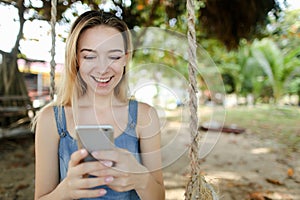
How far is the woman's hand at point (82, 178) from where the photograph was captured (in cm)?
43

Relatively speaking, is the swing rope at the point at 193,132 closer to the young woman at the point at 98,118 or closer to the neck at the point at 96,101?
the young woman at the point at 98,118

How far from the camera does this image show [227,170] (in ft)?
5.43

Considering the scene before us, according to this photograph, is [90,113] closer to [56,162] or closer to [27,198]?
[56,162]

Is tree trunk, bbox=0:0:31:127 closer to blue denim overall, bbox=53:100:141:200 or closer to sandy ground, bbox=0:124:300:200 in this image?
sandy ground, bbox=0:124:300:200

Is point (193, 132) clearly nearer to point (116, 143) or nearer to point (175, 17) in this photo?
point (116, 143)

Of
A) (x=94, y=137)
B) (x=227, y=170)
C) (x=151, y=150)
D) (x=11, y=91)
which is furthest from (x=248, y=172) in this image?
(x=11, y=91)

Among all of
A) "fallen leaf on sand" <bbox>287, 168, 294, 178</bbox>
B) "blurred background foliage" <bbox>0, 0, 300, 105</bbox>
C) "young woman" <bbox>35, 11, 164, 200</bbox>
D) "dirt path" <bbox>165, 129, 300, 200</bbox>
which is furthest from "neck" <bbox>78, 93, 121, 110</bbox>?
"fallen leaf on sand" <bbox>287, 168, 294, 178</bbox>

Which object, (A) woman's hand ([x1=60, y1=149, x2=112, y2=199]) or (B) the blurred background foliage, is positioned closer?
(A) woman's hand ([x1=60, y1=149, x2=112, y2=199])

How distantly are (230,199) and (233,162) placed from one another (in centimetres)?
65

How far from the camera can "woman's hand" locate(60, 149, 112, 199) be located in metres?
0.43

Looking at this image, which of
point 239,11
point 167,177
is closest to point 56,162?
point 167,177

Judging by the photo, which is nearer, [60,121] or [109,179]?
[109,179]

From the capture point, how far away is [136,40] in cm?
71

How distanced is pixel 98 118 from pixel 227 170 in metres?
1.27
